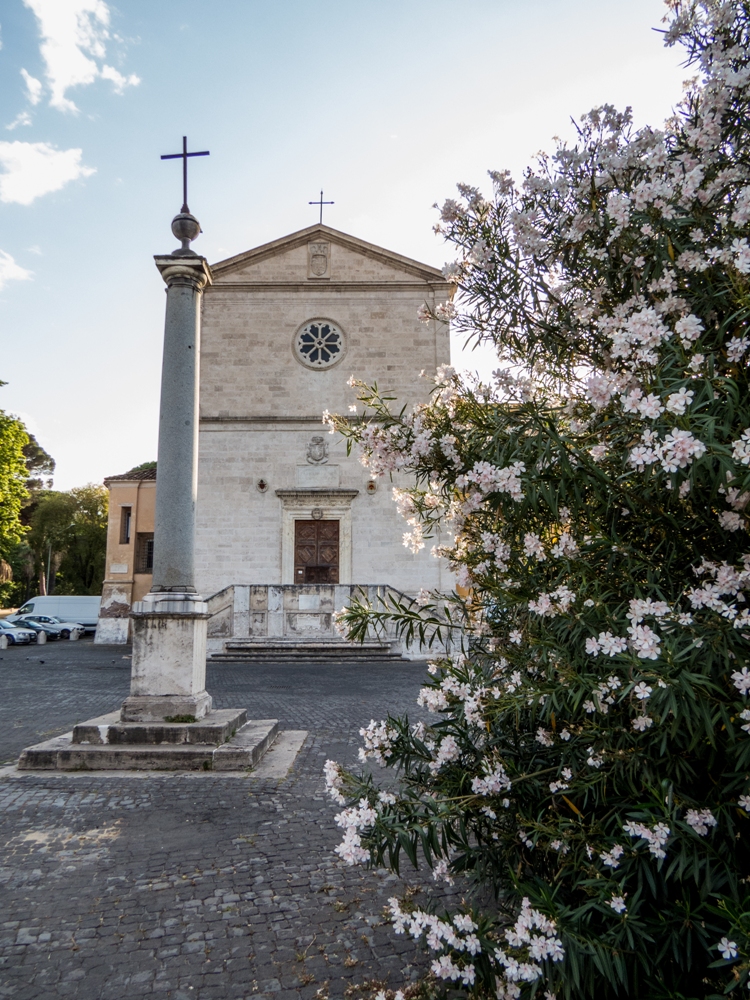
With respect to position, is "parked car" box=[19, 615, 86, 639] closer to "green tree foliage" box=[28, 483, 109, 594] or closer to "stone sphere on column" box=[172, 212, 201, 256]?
"green tree foliage" box=[28, 483, 109, 594]

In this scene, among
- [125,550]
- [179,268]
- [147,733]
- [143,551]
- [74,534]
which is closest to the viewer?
[147,733]

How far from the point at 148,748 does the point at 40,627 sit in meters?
26.8

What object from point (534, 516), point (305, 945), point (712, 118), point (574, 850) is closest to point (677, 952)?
point (574, 850)

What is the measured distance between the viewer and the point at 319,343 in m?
23.4

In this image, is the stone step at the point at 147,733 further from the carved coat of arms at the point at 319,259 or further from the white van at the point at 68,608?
the white van at the point at 68,608

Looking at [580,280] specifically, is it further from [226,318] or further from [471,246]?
[226,318]

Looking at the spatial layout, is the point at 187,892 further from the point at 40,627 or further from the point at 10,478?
the point at 40,627

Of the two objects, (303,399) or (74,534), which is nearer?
(303,399)

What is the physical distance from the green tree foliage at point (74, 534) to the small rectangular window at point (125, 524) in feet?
71.8

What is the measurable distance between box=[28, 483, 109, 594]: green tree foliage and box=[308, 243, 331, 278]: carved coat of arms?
95.2 feet

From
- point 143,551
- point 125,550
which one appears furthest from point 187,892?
point 143,551

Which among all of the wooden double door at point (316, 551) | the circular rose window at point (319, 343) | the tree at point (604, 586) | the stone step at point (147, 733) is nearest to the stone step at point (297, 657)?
the wooden double door at point (316, 551)

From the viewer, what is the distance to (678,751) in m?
2.18

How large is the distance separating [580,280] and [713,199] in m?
0.58
